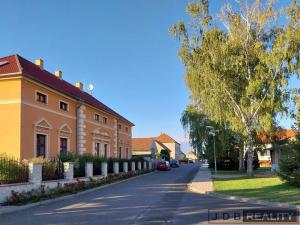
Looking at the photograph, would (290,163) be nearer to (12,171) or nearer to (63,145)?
(12,171)

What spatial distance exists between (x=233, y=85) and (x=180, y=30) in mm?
6254

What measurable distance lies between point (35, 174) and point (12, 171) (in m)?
1.33

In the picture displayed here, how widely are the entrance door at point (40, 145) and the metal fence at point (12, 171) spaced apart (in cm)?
707

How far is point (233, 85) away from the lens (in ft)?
107

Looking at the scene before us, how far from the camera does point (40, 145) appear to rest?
1041 inches

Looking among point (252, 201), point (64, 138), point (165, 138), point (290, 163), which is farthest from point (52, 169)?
point (165, 138)

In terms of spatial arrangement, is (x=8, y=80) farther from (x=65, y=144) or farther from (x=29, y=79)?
(x=65, y=144)

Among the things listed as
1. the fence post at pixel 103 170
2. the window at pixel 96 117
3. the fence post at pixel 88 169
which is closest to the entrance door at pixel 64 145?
the fence post at pixel 103 170

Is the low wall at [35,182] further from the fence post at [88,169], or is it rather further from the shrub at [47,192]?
the fence post at [88,169]

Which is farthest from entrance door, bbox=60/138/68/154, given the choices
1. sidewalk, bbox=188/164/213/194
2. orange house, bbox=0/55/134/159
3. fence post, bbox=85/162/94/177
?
sidewalk, bbox=188/164/213/194

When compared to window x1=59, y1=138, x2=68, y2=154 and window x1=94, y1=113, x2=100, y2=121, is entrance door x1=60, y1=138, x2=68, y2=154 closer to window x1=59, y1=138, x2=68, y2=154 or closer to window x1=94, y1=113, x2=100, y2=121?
window x1=59, y1=138, x2=68, y2=154

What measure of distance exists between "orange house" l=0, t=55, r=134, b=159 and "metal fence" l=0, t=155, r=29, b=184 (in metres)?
4.82

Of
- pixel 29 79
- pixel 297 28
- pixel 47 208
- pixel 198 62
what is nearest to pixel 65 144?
pixel 29 79

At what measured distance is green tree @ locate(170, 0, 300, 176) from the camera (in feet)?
99.6
